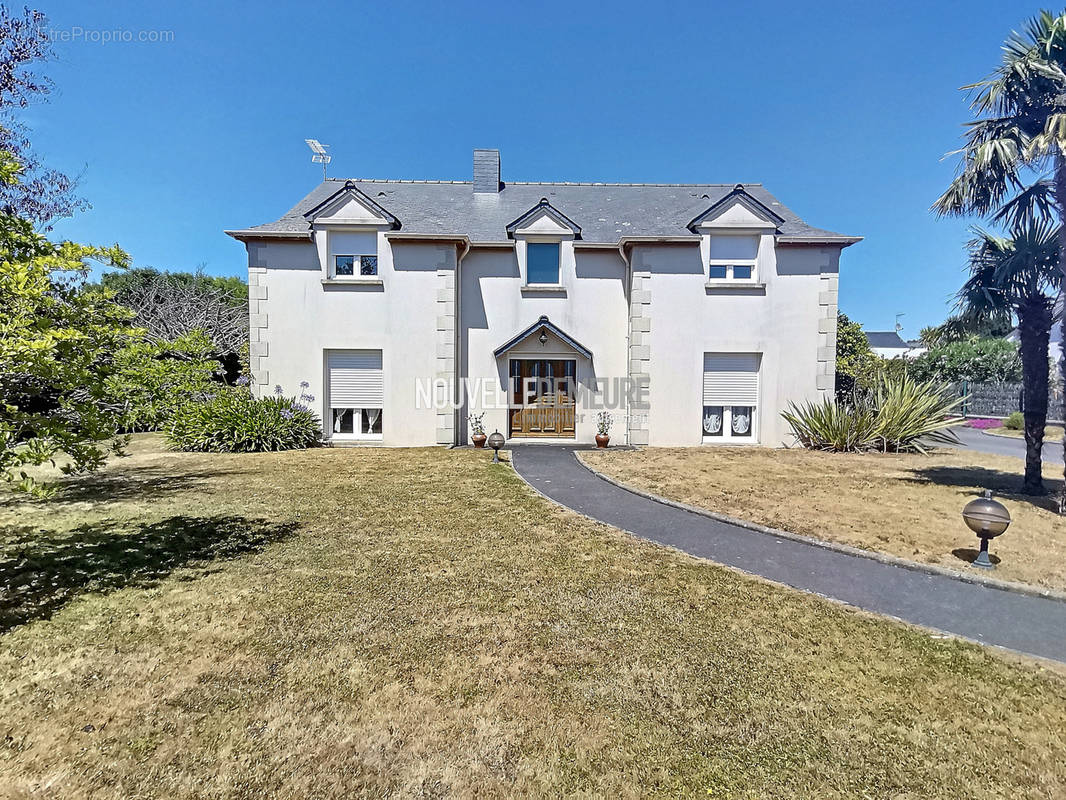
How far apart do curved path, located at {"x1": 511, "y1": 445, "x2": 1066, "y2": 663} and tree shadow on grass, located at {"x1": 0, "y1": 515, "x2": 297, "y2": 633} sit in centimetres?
494

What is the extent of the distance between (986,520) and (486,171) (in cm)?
1725

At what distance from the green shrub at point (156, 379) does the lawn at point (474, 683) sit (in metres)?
2.97

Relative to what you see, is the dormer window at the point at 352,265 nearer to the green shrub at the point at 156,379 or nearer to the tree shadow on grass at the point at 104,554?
the green shrub at the point at 156,379

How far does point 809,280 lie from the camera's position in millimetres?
14422

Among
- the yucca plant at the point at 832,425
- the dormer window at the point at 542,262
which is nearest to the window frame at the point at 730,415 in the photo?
the yucca plant at the point at 832,425

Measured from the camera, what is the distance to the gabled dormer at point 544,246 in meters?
14.4

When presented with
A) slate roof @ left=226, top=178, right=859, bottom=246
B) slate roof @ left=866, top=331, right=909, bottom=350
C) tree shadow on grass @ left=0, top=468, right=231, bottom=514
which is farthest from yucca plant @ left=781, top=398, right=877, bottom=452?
slate roof @ left=866, top=331, right=909, bottom=350

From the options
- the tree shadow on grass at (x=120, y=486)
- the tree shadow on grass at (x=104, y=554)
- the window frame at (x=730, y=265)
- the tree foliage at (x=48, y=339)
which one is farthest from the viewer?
the window frame at (x=730, y=265)

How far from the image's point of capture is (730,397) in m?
14.8

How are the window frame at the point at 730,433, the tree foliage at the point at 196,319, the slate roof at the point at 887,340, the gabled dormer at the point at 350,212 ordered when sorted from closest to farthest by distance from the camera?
the gabled dormer at the point at 350,212
the window frame at the point at 730,433
the tree foliage at the point at 196,319
the slate roof at the point at 887,340

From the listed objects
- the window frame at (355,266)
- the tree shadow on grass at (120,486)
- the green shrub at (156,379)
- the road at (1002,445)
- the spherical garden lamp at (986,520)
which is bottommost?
the tree shadow on grass at (120,486)

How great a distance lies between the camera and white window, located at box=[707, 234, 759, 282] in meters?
14.5

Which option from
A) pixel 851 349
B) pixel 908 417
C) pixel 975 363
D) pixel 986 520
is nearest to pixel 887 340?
pixel 975 363

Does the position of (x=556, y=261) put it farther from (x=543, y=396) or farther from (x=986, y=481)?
(x=986, y=481)
